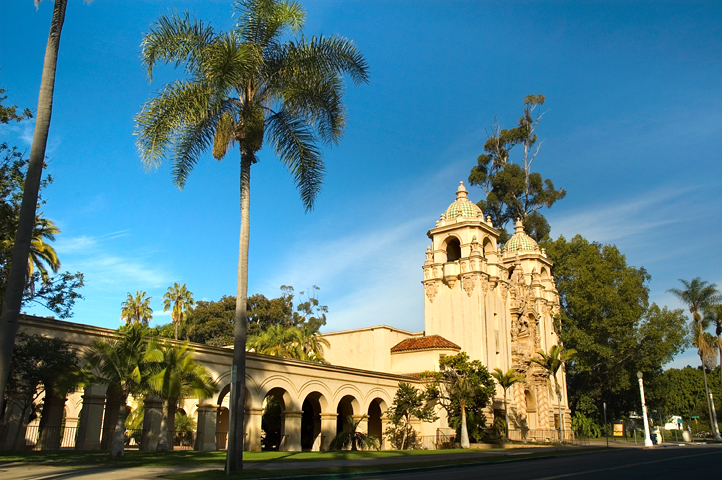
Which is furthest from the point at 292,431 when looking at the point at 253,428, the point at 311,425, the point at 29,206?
the point at 29,206

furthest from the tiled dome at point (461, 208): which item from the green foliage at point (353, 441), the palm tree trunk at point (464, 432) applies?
the green foliage at point (353, 441)

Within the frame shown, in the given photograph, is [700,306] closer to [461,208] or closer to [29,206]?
→ [461,208]

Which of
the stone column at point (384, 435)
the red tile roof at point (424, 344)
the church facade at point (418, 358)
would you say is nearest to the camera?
the church facade at point (418, 358)

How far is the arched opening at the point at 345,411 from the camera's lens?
3488 cm

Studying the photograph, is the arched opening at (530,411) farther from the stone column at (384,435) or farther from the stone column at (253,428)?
the stone column at (253,428)

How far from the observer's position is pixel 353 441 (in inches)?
1255

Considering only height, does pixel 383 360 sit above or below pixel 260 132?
below

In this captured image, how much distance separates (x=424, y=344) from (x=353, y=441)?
39.2ft

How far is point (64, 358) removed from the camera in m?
20.1

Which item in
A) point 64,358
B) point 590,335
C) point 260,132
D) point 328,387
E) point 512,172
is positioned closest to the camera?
point 260,132

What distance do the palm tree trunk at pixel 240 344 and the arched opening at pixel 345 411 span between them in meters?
17.9

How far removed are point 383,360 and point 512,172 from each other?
32.0 meters

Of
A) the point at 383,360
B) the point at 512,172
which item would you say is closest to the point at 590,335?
the point at 512,172

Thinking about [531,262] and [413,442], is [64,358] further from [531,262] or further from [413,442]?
[531,262]
